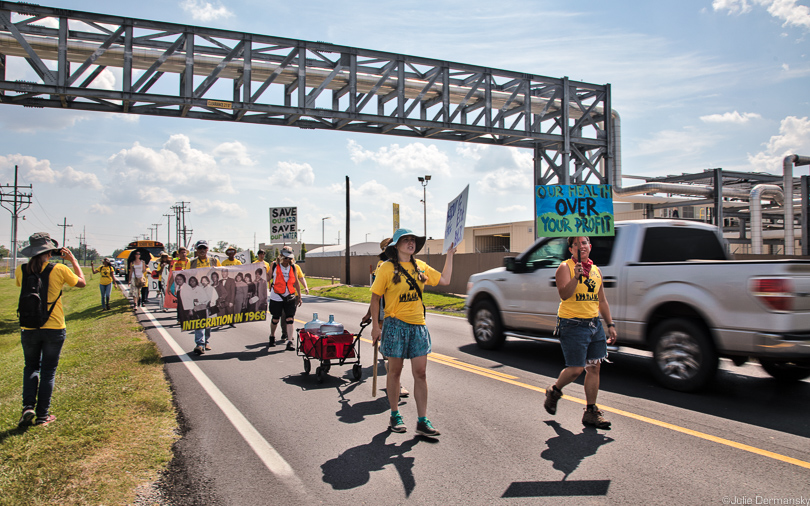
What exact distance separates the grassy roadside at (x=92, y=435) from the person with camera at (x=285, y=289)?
6.91 ft

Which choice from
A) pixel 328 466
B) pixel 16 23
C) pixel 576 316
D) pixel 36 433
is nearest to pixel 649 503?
pixel 576 316

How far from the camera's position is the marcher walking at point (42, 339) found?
5.06 metres

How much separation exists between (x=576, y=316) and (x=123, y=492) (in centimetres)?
389

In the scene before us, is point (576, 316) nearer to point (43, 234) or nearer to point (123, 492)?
point (123, 492)

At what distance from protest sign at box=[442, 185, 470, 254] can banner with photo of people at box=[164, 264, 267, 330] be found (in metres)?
5.49

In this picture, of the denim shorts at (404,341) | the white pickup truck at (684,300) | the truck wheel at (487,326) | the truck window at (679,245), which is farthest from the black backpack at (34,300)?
the truck window at (679,245)

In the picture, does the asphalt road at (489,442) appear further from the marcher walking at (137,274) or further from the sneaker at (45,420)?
the marcher walking at (137,274)

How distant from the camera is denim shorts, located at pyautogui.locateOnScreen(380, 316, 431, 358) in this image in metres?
4.68

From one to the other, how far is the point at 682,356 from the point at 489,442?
2942mm

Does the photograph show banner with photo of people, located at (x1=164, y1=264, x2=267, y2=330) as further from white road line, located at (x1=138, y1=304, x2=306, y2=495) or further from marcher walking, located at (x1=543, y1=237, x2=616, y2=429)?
marcher walking, located at (x1=543, y1=237, x2=616, y2=429)

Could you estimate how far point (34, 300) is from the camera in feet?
16.5

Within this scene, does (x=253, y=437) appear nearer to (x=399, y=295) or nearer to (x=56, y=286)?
(x=399, y=295)

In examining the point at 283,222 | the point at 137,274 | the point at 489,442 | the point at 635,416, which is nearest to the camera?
the point at 489,442

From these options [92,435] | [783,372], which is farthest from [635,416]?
[92,435]
